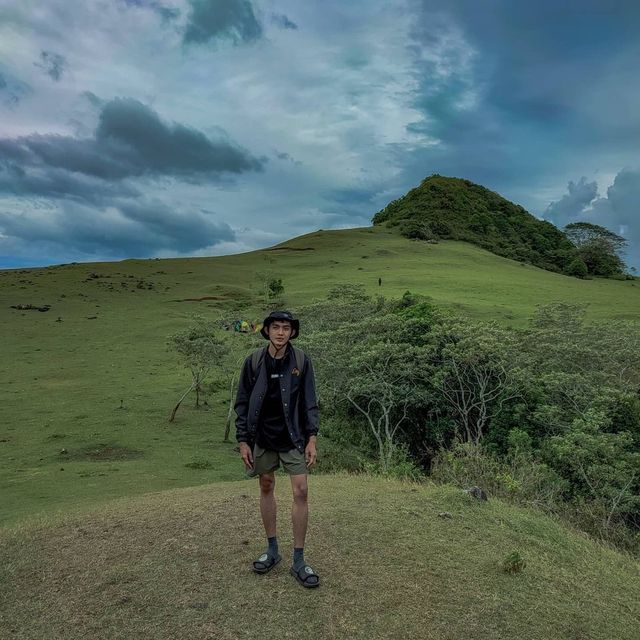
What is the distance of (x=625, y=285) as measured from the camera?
286ft

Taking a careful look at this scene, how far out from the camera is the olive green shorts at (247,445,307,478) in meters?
6.20

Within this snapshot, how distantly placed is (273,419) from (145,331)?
1943 inches

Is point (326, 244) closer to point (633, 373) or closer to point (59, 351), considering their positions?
point (59, 351)

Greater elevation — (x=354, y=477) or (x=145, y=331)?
(x=145, y=331)

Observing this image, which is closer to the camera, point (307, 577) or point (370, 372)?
point (307, 577)

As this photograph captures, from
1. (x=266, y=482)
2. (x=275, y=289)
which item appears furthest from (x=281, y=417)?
(x=275, y=289)

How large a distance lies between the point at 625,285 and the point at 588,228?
1119 inches

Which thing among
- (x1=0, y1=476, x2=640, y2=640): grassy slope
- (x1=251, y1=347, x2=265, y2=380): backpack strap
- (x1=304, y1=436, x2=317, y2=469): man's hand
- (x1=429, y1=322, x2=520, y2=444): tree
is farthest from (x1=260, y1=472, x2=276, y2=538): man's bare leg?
(x1=429, y1=322, x2=520, y2=444): tree

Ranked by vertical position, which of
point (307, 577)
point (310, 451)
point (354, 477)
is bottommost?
point (354, 477)

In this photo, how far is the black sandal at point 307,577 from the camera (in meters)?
6.21

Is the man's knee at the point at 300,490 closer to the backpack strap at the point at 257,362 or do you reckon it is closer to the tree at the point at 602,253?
the backpack strap at the point at 257,362

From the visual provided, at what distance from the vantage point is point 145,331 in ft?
173

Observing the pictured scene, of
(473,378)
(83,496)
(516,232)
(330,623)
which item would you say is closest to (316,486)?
(330,623)

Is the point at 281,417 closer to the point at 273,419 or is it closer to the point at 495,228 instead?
the point at 273,419
